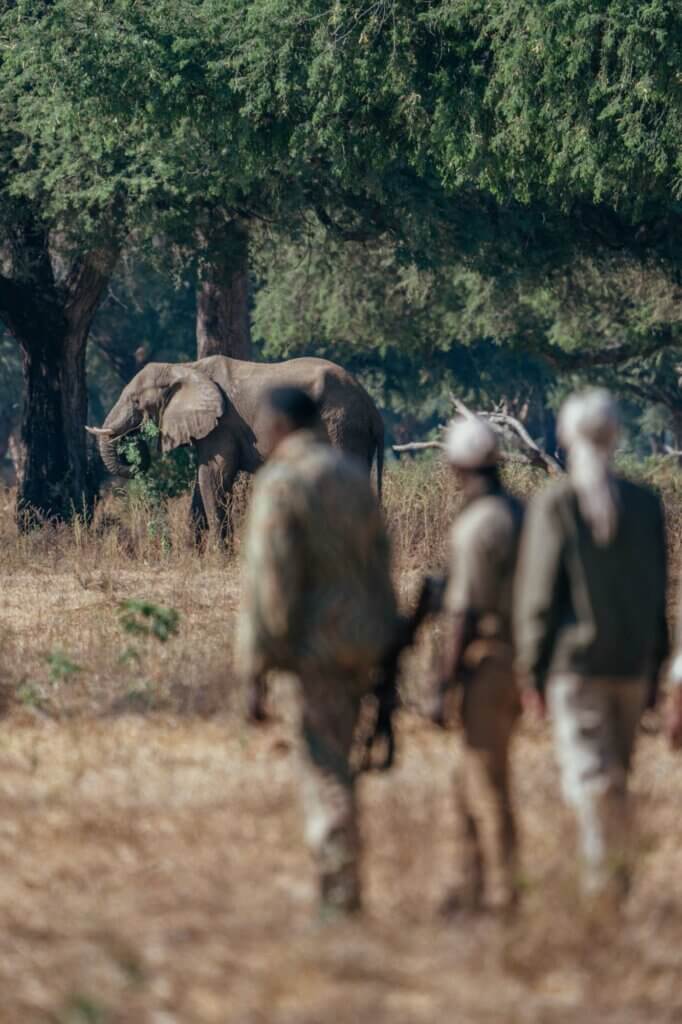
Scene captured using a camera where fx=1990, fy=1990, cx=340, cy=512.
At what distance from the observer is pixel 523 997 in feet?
19.6

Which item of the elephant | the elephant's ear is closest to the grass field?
the elephant

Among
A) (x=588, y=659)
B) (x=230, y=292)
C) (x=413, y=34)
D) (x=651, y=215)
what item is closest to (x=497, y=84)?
(x=413, y=34)

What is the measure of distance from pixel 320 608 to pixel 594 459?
3.87 feet

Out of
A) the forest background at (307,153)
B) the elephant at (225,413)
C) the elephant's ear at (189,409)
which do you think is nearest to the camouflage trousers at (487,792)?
the forest background at (307,153)

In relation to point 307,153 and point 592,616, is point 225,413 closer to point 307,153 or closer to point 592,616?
point 307,153

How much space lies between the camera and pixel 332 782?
23.1ft

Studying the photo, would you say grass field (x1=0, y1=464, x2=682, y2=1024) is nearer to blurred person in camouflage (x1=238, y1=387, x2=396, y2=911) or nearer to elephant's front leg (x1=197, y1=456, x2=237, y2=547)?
blurred person in camouflage (x1=238, y1=387, x2=396, y2=911)

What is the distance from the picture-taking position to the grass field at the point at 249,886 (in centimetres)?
599

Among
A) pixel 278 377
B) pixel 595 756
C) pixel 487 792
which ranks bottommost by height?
pixel 487 792

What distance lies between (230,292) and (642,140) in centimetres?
1171

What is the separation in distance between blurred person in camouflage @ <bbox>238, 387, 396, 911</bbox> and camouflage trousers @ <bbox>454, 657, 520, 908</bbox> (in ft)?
1.35

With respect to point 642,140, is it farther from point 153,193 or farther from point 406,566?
point 153,193

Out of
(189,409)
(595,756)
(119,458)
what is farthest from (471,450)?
(119,458)

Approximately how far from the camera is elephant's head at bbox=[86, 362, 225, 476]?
76.8ft
